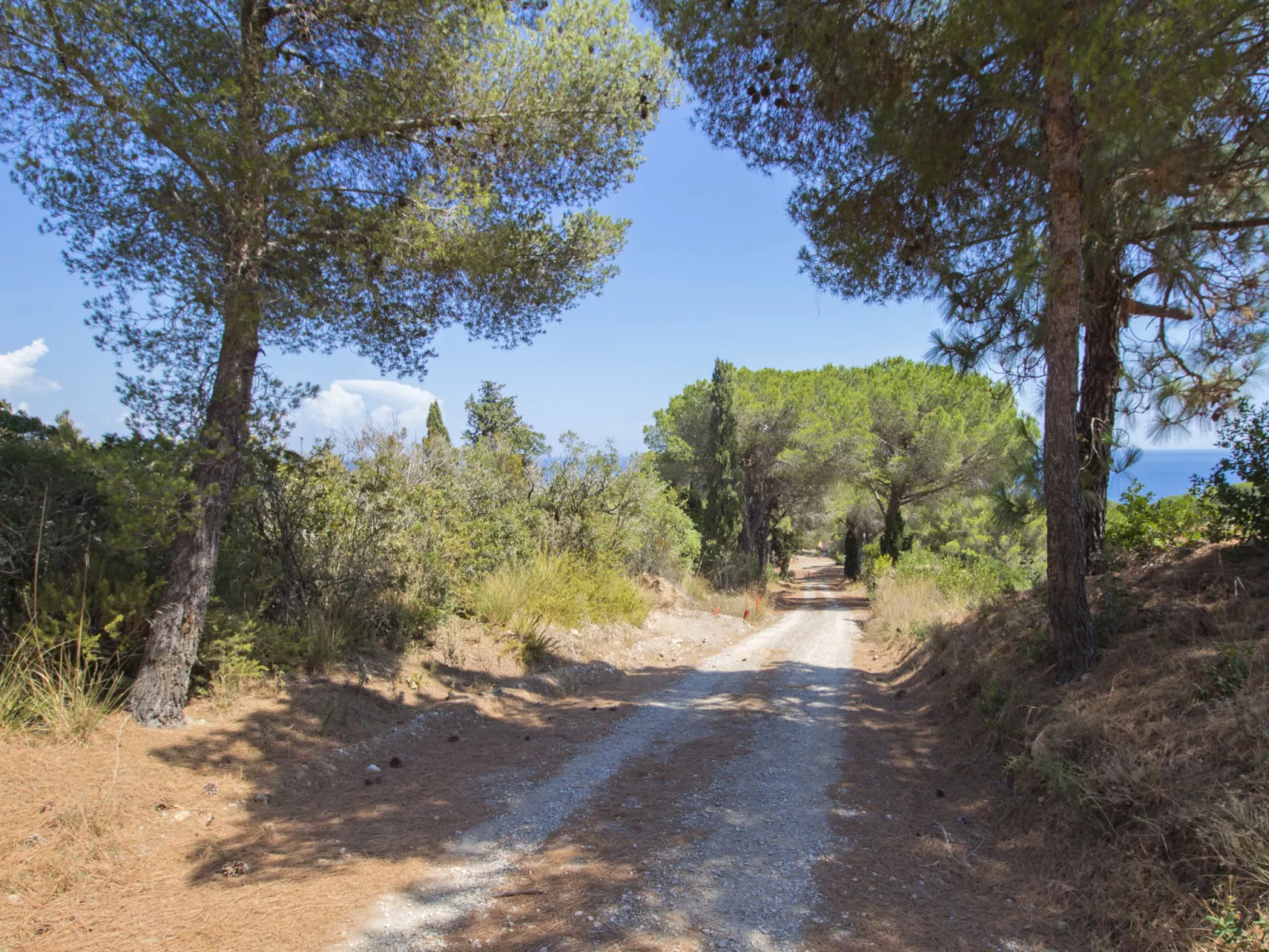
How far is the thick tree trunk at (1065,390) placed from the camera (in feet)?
17.3

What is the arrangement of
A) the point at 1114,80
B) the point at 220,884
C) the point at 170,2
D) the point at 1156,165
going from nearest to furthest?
1. the point at 220,884
2. the point at 1114,80
3. the point at 170,2
4. the point at 1156,165

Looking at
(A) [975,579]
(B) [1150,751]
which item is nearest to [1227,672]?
(B) [1150,751]

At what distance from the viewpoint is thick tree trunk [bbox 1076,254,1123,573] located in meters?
6.78

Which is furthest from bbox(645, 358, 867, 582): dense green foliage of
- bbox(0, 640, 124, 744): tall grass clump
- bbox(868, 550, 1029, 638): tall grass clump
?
bbox(0, 640, 124, 744): tall grass clump

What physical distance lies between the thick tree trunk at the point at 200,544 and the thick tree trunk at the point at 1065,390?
6.18 m

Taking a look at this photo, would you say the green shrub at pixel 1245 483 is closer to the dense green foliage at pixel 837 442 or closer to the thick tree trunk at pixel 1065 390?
the thick tree trunk at pixel 1065 390

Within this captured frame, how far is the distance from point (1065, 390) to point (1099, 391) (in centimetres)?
220

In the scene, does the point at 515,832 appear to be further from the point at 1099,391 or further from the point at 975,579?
the point at 975,579

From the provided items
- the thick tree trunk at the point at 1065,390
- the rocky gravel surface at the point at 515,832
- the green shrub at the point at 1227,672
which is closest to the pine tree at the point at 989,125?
the thick tree trunk at the point at 1065,390

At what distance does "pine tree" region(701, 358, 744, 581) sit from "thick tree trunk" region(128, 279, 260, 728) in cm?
1893

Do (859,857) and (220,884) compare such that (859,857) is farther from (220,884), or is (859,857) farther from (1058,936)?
(220,884)

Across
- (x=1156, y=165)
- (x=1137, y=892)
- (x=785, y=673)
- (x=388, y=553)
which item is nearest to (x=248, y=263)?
(x=388, y=553)

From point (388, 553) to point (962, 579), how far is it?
1082 centimetres

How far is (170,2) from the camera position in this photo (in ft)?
16.6
